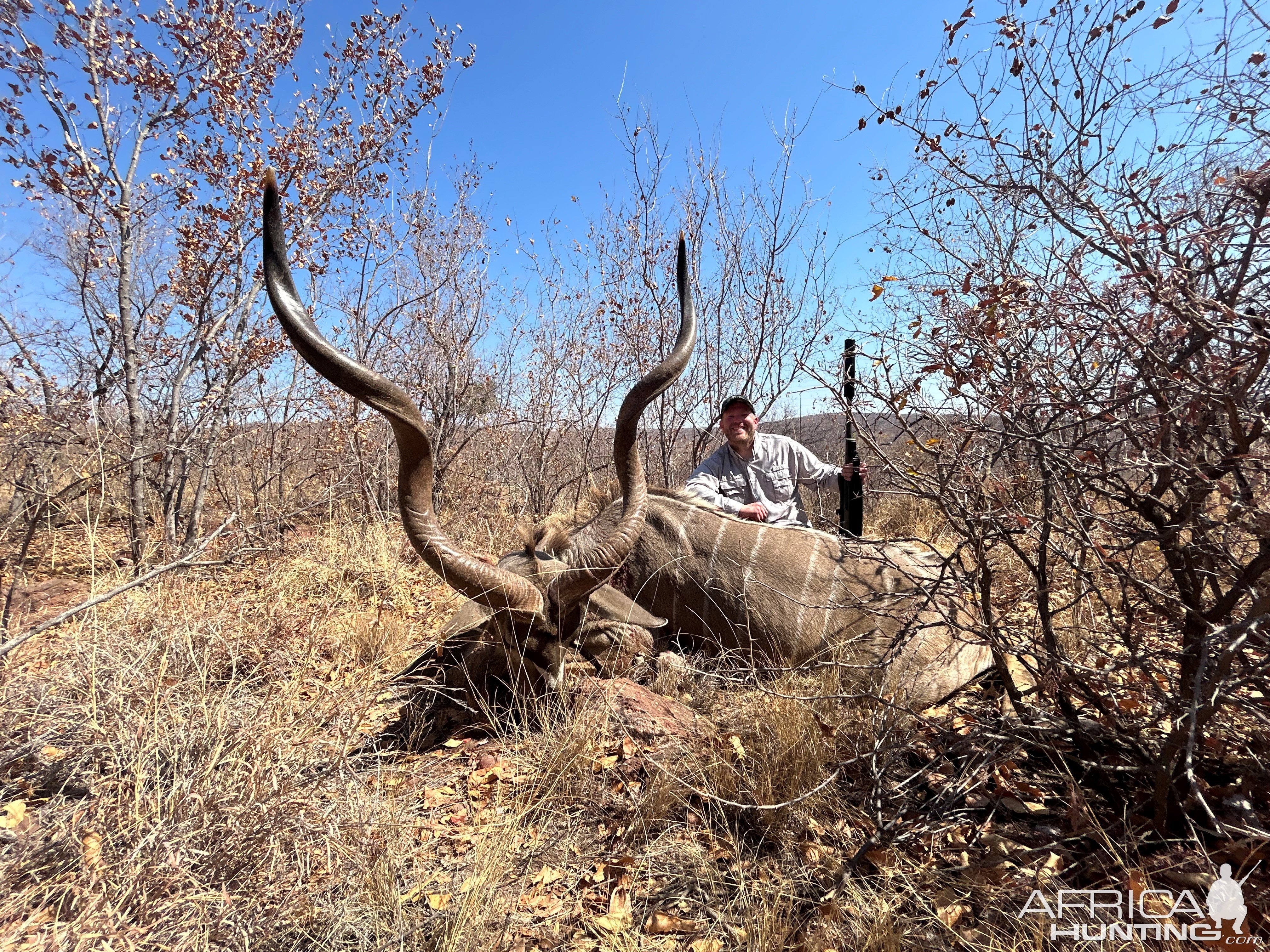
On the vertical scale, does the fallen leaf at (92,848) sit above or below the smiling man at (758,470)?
below

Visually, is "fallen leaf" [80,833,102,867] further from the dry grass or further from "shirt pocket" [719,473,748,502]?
"shirt pocket" [719,473,748,502]

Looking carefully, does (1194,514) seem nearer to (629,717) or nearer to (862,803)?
(862,803)

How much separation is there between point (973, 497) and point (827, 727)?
1.07 m

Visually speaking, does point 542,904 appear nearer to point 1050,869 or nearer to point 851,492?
point 1050,869

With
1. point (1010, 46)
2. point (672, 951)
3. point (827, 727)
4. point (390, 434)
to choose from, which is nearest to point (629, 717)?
point (827, 727)

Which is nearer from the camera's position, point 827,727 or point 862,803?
point 862,803

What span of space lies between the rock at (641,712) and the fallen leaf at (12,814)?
5.51ft

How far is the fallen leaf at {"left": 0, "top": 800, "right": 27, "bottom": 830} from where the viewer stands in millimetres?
1494

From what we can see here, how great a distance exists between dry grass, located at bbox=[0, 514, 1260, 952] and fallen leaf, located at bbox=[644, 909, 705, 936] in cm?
2

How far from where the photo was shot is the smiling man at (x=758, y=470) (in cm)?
434

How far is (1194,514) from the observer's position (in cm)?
141

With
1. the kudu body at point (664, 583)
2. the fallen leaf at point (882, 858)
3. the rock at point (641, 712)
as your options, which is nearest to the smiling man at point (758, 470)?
the kudu body at point (664, 583)

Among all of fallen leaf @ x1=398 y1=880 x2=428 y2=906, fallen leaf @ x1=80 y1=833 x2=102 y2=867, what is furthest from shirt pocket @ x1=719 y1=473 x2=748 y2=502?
fallen leaf @ x1=80 y1=833 x2=102 y2=867

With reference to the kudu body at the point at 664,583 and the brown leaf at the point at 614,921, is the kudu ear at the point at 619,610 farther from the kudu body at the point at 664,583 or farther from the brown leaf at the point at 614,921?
the brown leaf at the point at 614,921
